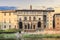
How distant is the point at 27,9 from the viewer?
1362 centimetres

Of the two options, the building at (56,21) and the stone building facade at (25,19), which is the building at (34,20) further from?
the building at (56,21)

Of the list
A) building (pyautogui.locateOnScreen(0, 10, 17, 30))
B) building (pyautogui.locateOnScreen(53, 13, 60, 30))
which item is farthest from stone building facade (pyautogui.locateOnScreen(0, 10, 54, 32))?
building (pyautogui.locateOnScreen(53, 13, 60, 30))

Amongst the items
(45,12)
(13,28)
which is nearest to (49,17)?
(45,12)

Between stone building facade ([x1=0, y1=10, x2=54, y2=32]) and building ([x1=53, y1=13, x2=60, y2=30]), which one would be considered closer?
stone building facade ([x1=0, y1=10, x2=54, y2=32])

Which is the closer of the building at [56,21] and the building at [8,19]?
the building at [8,19]

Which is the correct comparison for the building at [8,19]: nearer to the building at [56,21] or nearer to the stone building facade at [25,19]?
the stone building facade at [25,19]

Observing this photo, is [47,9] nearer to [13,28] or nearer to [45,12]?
[45,12]

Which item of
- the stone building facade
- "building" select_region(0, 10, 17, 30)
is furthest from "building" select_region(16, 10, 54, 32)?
"building" select_region(0, 10, 17, 30)

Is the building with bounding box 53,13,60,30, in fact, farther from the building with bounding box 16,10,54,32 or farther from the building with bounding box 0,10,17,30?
the building with bounding box 0,10,17,30

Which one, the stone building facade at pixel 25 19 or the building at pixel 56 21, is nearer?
the stone building facade at pixel 25 19

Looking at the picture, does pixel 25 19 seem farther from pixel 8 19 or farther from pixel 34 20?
pixel 8 19

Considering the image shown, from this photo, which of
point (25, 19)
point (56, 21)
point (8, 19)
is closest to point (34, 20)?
point (25, 19)

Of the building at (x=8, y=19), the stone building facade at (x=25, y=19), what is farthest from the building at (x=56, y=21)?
the building at (x=8, y=19)

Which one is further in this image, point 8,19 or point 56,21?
point 56,21
